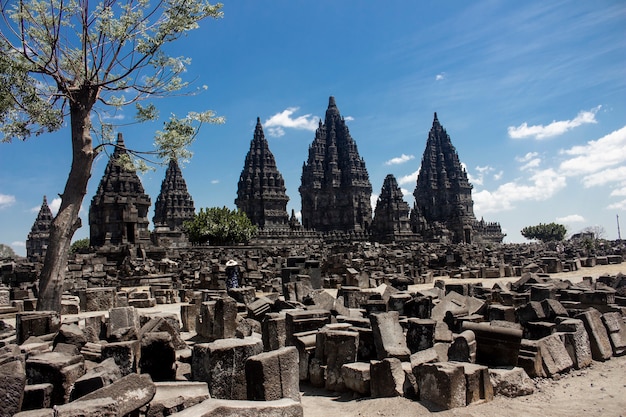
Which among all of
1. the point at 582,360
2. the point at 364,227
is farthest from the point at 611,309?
the point at 364,227

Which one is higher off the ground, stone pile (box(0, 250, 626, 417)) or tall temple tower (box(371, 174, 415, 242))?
tall temple tower (box(371, 174, 415, 242))

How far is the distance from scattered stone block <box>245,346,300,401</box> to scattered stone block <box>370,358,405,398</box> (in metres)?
1.03

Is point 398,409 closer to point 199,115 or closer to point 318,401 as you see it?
point 318,401

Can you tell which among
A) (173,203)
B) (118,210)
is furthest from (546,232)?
(118,210)

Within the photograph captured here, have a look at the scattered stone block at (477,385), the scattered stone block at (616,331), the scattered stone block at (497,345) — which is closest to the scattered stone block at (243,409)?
the scattered stone block at (477,385)

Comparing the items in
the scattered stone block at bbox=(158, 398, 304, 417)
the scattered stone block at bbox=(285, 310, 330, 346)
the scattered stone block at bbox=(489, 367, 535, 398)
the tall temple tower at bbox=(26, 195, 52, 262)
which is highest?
the tall temple tower at bbox=(26, 195, 52, 262)

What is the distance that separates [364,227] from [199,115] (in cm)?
4825

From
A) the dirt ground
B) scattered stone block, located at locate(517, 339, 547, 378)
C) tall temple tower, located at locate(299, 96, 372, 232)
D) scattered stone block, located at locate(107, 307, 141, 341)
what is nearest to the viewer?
the dirt ground

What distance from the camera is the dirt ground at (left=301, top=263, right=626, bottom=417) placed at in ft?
14.4

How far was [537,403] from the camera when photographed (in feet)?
15.3

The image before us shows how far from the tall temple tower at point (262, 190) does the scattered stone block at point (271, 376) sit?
4684 cm

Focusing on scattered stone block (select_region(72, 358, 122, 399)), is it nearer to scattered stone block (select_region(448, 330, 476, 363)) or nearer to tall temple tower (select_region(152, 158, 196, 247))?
scattered stone block (select_region(448, 330, 476, 363))

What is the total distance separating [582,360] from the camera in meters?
5.85

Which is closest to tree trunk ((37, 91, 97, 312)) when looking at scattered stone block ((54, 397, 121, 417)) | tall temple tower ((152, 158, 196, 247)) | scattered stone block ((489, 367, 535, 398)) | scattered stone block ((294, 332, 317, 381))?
scattered stone block ((294, 332, 317, 381))
